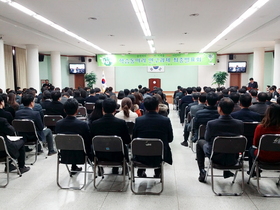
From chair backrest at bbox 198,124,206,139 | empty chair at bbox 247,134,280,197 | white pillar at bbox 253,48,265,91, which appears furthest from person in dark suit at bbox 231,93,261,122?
white pillar at bbox 253,48,265,91

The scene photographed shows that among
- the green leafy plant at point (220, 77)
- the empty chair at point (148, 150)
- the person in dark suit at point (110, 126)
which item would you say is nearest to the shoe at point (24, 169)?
the person in dark suit at point (110, 126)

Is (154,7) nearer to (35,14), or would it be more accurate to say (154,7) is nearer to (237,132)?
(35,14)

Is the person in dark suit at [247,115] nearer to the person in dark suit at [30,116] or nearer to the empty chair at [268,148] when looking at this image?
the empty chair at [268,148]

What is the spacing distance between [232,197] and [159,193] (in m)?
0.92

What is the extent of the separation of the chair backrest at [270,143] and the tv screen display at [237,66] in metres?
14.4

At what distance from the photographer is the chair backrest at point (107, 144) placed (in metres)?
2.94

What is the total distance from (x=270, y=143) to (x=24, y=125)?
374 centimetres

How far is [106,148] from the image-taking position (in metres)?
3.03

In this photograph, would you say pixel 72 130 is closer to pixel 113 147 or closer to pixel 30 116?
pixel 113 147

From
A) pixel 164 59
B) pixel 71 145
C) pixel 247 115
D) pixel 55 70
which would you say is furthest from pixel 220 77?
pixel 71 145

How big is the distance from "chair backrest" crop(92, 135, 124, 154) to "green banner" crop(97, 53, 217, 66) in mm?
10977

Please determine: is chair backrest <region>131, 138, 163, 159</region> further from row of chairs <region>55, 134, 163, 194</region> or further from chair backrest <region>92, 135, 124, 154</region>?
chair backrest <region>92, 135, 124, 154</region>

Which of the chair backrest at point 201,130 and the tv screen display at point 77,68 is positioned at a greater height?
the tv screen display at point 77,68

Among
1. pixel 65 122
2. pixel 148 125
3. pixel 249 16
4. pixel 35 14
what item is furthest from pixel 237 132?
pixel 35 14
